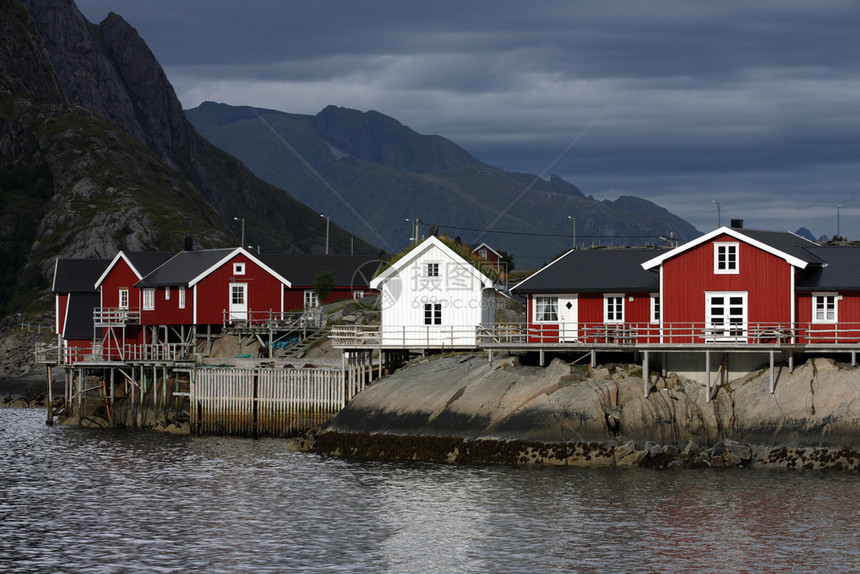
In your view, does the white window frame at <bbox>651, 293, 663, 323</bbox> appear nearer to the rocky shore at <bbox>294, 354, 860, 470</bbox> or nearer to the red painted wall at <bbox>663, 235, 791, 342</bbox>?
the red painted wall at <bbox>663, 235, 791, 342</bbox>

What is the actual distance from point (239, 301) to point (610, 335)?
29.4 metres

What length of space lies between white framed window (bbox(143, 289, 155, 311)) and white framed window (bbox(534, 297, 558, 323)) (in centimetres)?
2868

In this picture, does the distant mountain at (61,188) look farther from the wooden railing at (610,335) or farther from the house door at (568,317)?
the house door at (568,317)

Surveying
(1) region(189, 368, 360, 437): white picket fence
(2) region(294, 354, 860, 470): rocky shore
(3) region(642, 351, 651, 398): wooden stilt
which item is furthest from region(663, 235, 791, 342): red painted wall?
(1) region(189, 368, 360, 437): white picket fence

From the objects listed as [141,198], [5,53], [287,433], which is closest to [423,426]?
[287,433]

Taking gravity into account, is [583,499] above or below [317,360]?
below

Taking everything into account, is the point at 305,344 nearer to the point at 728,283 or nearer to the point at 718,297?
the point at 718,297

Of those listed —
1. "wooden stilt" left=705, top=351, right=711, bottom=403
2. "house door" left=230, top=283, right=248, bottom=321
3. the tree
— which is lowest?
"wooden stilt" left=705, top=351, right=711, bottom=403

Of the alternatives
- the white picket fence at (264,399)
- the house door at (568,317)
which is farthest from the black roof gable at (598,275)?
the white picket fence at (264,399)

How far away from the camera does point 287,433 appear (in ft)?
188

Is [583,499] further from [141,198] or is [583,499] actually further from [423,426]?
[141,198]

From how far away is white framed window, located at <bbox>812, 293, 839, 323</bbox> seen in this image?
49531 millimetres

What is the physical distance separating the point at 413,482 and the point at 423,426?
A: 5.71 meters

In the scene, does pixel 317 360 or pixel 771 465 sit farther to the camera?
pixel 317 360
